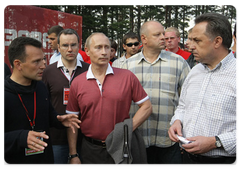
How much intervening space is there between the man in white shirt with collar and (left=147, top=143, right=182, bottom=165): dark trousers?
108 cm

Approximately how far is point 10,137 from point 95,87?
0.88 m

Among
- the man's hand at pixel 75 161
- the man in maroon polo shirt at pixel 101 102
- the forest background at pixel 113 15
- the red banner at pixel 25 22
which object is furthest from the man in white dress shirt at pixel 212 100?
the forest background at pixel 113 15

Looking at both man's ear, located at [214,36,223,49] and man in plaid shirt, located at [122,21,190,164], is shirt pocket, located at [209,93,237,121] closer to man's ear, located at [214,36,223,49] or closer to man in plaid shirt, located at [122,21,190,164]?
man's ear, located at [214,36,223,49]

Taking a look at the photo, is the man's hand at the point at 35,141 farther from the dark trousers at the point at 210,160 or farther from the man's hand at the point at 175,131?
the dark trousers at the point at 210,160

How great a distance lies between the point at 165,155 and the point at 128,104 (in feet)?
3.25

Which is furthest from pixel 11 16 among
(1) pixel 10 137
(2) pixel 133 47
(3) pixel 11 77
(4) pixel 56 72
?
(1) pixel 10 137

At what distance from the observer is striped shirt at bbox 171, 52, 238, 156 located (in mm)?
1671

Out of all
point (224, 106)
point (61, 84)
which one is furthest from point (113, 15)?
point (224, 106)

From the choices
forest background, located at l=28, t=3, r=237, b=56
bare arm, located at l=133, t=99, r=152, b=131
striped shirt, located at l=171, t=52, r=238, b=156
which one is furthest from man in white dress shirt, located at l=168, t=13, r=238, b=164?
forest background, located at l=28, t=3, r=237, b=56

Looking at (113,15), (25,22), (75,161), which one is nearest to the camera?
(75,161)

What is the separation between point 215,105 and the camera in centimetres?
172

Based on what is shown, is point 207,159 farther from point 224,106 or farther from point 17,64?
point 17,64

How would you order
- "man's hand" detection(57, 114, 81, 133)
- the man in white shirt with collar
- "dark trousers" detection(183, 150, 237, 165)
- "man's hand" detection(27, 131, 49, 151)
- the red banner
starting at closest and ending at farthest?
1. "man's hand" detection(27, 131, 49, 151)
2. "dark trousers" detection(183, 150, 237, 165)
3. "man's hand" detection(57, 114, 81, 133)
4. the man in white shirt with collar
5. the red banner

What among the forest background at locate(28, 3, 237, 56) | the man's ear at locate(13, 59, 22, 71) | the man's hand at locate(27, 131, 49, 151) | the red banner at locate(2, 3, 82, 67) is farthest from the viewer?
the forest background at locate(28, 3, 237, 56)
